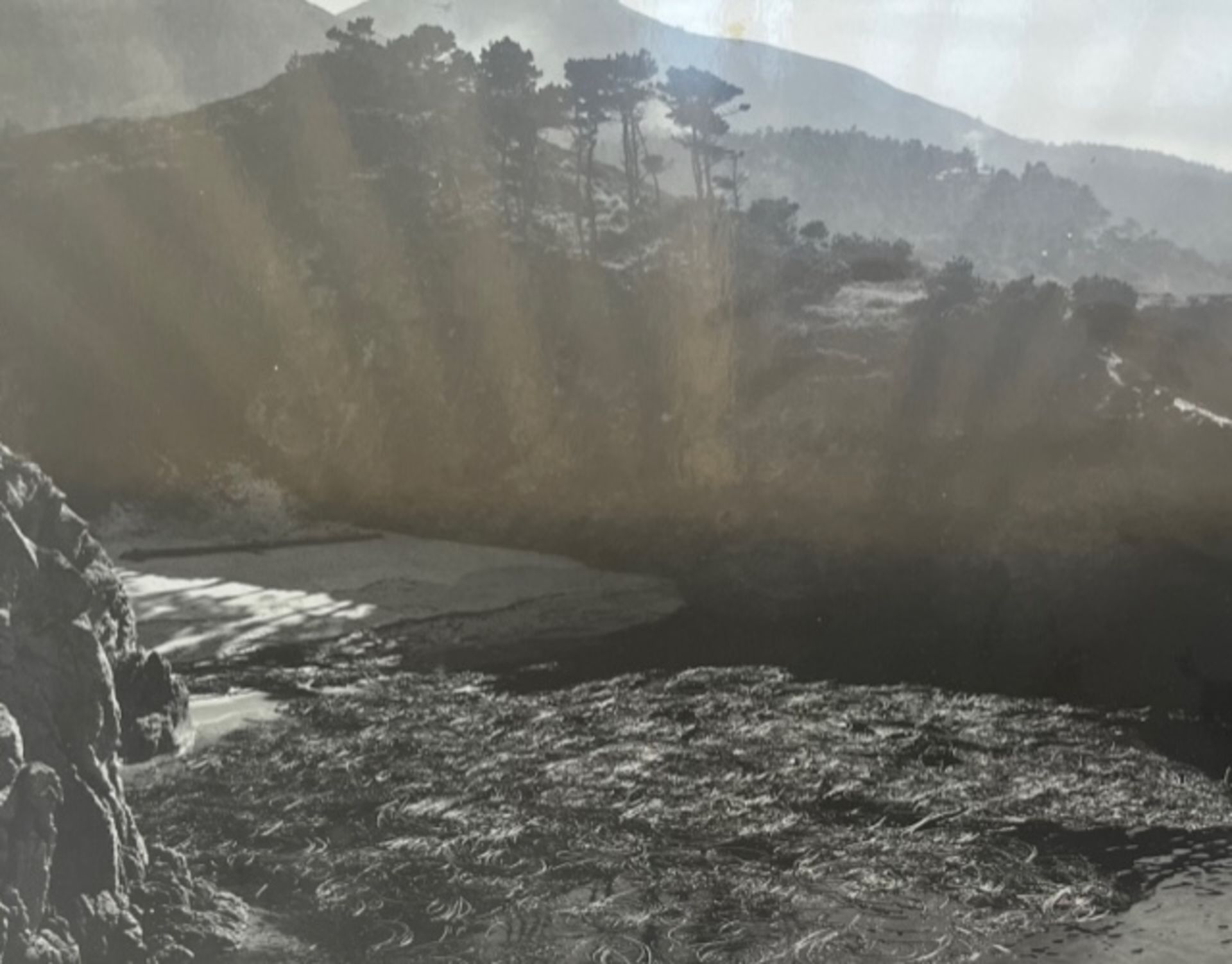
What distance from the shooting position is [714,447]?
10852 mm

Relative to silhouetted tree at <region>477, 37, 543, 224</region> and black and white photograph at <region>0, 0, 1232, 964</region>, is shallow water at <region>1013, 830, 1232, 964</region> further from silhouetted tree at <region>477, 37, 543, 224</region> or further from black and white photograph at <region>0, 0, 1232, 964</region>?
silhouetted tree at <region>477, 37, 543, 224</region>

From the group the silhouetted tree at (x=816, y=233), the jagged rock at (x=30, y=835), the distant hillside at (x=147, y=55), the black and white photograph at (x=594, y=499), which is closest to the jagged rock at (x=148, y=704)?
the black and white photograph at (x=594, y=499)

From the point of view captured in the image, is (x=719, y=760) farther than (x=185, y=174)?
No

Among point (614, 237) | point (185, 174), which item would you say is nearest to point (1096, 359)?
point (614, 237)

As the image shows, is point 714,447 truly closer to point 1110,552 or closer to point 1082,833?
point 1110,552

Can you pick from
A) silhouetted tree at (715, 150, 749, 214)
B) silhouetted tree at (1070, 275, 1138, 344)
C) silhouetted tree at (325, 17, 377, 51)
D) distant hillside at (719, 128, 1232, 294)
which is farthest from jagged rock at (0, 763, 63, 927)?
silhouetted tree at (1070, 275, 1138, 344)

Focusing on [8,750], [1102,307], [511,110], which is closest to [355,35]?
[511,110]

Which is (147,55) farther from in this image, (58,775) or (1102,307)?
(1102,307)

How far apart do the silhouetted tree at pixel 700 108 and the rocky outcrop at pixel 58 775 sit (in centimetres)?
536

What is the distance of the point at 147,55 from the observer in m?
9.21

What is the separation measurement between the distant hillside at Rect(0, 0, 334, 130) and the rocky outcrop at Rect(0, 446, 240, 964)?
461cm

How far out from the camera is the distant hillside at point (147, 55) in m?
8.48

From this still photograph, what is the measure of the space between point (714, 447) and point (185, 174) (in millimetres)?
5414

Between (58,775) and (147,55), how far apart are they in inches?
267
